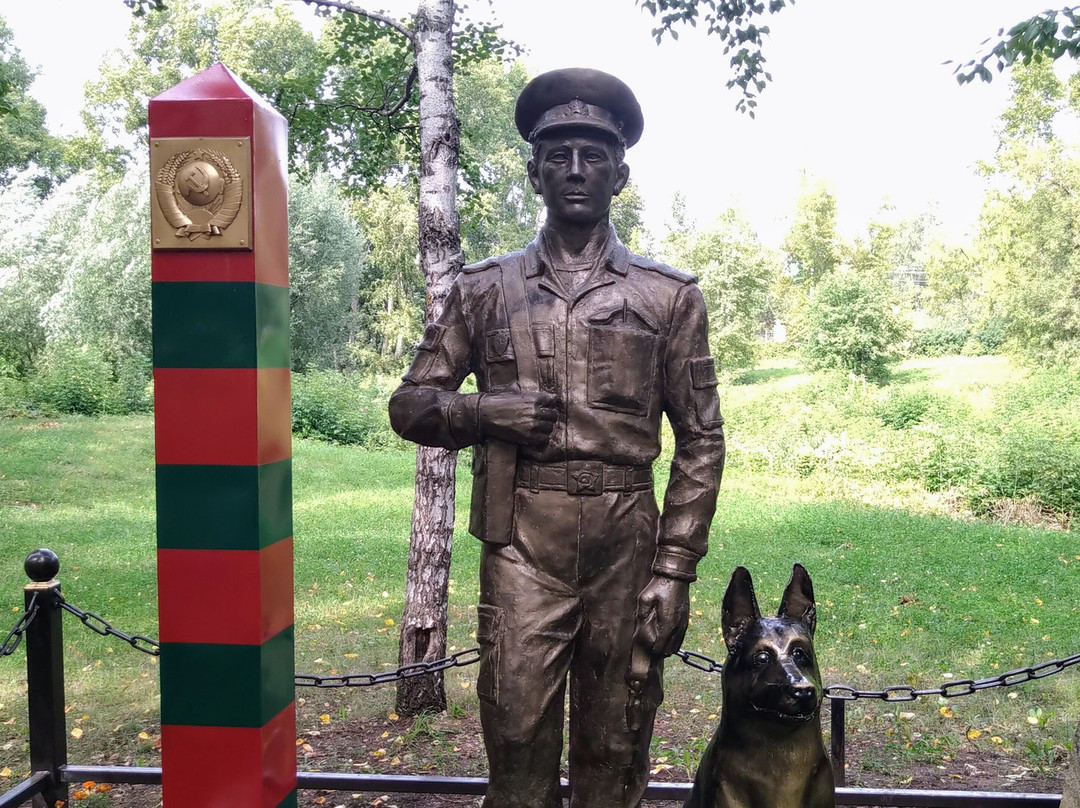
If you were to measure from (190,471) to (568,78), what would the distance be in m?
1.54

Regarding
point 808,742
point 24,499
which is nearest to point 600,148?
point 808,742

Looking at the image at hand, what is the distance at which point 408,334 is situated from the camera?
84.9 ft

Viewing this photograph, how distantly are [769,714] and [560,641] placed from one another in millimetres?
602

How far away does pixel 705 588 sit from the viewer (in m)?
8.34

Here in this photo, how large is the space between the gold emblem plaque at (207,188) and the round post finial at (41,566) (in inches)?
83.8

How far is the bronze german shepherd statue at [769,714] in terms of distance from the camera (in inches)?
97.7

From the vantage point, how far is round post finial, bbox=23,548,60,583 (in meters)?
3.92

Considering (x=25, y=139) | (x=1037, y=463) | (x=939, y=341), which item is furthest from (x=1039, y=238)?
(x=25, y=139)

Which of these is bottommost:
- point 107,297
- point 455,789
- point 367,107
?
point 455,789

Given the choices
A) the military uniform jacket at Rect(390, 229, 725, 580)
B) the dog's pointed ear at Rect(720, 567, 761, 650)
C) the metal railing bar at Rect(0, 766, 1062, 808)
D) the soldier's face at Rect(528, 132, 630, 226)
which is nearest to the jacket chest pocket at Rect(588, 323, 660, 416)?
the military uniform jacket at Rect(390, 229, 725, 580)

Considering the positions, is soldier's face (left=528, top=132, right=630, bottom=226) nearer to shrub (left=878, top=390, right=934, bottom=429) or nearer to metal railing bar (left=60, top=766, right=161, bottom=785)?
metal railing bar (left=60, top=766, right=161, bottom=785)

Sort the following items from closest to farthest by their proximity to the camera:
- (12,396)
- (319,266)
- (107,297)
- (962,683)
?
(962,683), (12,396), (107,297), (319,266)

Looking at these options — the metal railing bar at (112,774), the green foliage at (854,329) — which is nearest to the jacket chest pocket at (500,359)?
the metal railing bar at (112,774)

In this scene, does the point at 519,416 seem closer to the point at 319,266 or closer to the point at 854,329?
the point at 854,329
